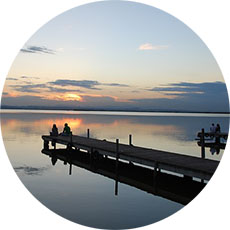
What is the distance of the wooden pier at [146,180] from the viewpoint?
1307cm

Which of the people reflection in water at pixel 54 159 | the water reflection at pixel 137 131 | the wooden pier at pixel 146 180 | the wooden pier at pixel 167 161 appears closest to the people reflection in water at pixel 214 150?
the water reflection at pixel 137 131

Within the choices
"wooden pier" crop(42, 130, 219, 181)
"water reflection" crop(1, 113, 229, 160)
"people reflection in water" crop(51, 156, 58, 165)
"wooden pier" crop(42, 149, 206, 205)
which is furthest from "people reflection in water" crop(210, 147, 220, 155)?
"people reflection in water" crop(51, 156, 58, 165)

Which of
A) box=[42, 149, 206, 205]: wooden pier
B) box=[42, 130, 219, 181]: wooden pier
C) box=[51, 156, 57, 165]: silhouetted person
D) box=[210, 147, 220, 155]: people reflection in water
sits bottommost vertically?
box=[51, 156, 57, 165]: silhouetted person

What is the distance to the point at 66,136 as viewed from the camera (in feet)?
80.6

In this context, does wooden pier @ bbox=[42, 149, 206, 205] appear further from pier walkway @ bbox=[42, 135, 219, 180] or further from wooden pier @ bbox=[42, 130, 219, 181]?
pier walkway @ bbox=[42, 135, 219, 180]

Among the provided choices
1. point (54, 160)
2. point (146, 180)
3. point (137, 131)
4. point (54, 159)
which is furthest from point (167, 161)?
point (137, 131)

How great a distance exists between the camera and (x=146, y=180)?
1506cm

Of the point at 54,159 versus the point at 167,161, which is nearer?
the point at 167,161

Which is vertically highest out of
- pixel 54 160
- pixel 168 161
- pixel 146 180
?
pixel 168 161

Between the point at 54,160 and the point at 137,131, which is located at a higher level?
the point at 137,131

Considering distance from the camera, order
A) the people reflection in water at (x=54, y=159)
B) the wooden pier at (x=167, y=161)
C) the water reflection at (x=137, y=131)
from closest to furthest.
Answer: the wooden pier at (x=167, y=161) → the people reflection in water at (x=54, y=159) → the water reflection at (x=137, y=131)

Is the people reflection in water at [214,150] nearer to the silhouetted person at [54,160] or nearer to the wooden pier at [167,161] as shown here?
the wooden pier at [167,161]

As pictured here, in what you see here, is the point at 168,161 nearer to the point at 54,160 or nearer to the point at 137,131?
the point at 54,160

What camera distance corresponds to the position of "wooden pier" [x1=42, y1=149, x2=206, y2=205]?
1307 cm
